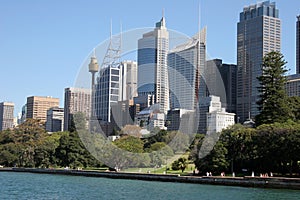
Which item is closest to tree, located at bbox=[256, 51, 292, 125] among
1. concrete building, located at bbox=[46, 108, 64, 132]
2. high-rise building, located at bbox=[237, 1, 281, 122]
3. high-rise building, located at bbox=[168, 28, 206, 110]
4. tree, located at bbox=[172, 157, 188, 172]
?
high-rise building, located at bbox=[168, 28, 206, 110]

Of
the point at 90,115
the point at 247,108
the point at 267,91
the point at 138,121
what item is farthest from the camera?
the point at 247,108

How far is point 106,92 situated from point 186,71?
31.7 ft

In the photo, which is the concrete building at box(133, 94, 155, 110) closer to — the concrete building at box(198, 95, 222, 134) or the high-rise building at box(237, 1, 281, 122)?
the concrete building at box(198, 95, 222, 134)

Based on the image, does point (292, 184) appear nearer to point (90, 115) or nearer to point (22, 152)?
point (90, 115)

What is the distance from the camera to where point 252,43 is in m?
170

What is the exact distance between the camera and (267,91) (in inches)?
2501

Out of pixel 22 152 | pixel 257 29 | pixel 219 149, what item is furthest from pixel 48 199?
pixel 257 29

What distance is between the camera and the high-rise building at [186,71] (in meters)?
54.9

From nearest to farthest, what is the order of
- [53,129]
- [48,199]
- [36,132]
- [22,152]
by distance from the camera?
1. [48,199]
2. [22,152]
3. [36,132]
4. [53,129]

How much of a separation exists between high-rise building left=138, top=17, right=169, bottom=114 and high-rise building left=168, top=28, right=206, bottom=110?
0.85 meters

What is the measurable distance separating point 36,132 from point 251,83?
2882 inches

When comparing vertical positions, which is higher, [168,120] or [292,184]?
[168,120]

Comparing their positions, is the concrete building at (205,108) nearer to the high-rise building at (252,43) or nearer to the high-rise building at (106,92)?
the high-rise building at (106,92)

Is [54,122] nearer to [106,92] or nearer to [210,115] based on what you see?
[210,115]
